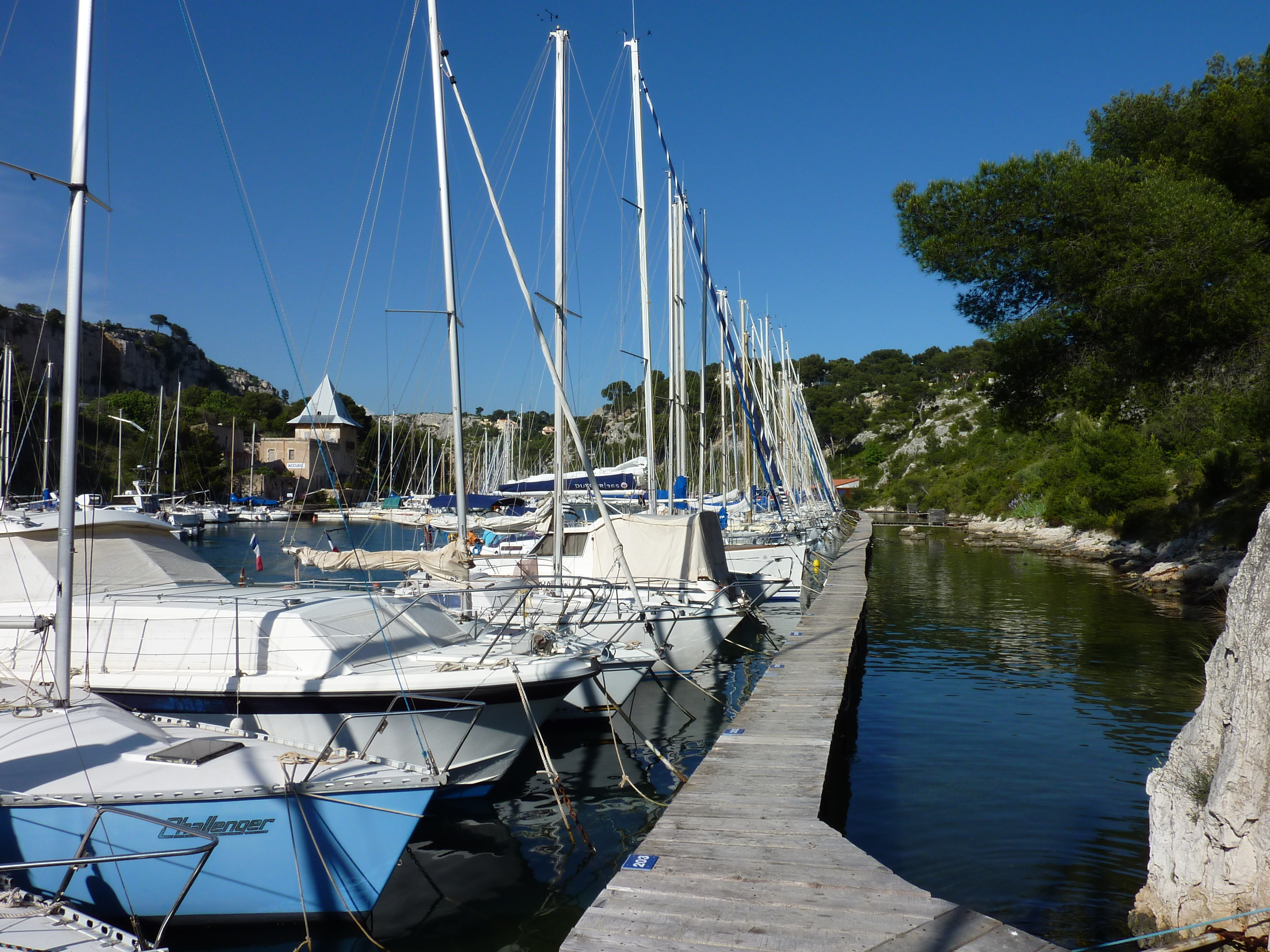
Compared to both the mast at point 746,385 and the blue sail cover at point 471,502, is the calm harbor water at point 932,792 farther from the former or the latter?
the blue sail cover at point 471,502

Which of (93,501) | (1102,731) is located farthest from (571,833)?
(93,501)

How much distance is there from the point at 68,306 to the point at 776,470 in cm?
3507

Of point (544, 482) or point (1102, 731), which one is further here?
point (544, 482)

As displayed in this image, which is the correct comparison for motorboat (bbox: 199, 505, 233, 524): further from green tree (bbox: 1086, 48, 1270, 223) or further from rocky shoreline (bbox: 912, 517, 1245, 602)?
green tree (bbox: 1086, 48, 1270, 223)

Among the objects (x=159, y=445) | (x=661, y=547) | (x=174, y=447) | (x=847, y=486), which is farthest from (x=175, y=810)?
(x=847, y=486)

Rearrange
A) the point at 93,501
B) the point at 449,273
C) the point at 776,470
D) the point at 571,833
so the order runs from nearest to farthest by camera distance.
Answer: the point at 571,833 < the point at 449,273 < the point at 93,501 < the point at 776,470

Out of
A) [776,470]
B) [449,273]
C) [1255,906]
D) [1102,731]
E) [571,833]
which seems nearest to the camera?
[1255,906]

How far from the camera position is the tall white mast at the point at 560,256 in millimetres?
13867

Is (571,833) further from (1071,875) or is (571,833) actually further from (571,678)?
(1071,875)

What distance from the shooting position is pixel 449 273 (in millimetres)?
13258

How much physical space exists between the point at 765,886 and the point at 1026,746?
7265 mm

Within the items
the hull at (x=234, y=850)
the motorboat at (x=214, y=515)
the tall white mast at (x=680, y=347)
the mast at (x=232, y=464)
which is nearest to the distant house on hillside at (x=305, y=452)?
the mast at (x=232, y=464)

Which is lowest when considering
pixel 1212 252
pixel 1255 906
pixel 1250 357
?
pixel 1255 906

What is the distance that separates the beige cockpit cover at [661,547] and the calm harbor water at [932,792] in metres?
2.04
